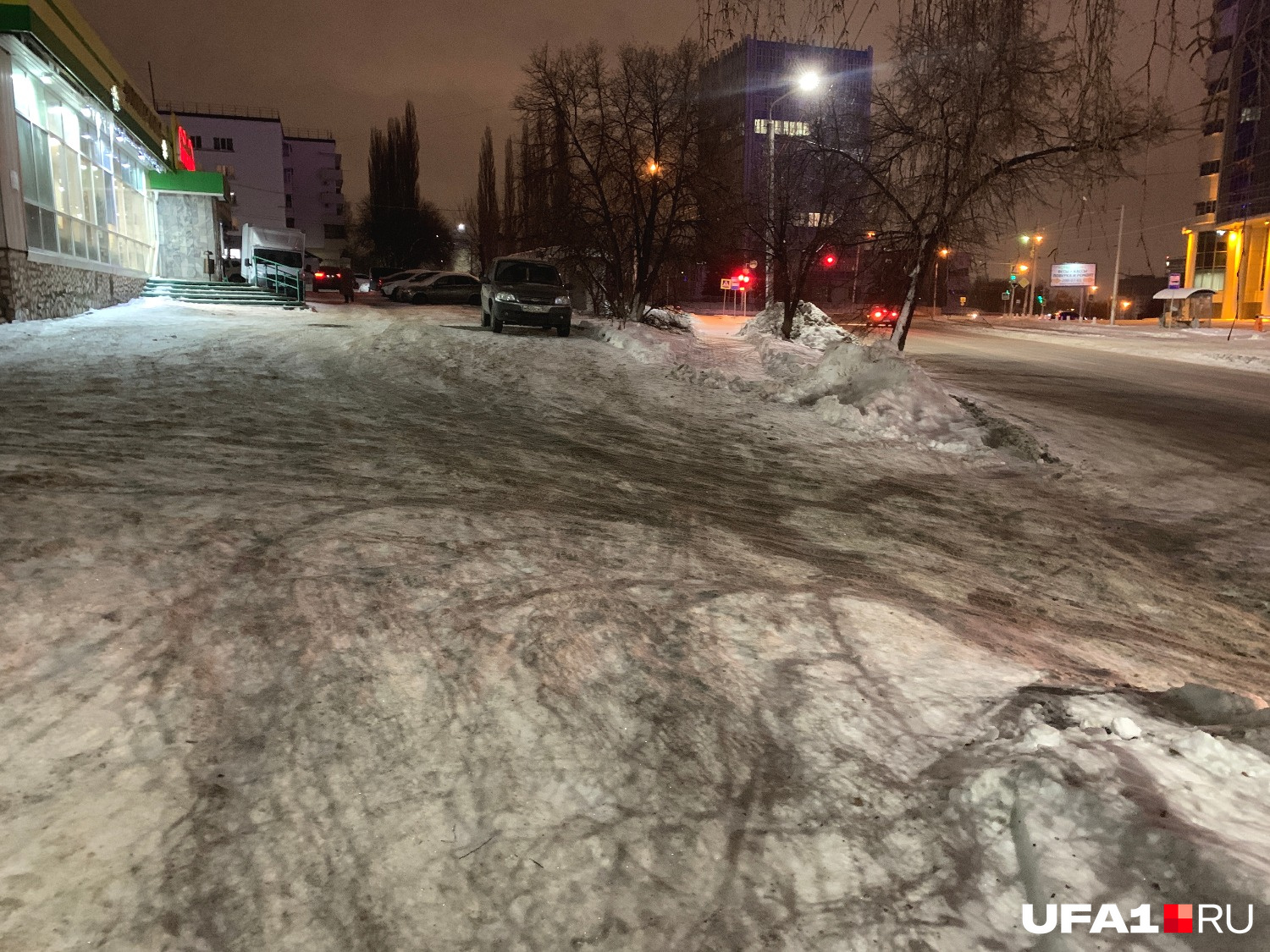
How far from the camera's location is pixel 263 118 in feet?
276

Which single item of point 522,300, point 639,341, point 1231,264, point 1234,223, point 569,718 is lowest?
point 569,718

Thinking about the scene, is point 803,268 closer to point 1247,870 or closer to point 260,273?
point 260,273

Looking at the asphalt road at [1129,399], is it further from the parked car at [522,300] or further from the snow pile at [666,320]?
the parked car at [522,300]

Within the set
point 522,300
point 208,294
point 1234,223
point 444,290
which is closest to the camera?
point 522,300

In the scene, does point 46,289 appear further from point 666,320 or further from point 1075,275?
point 1075,275

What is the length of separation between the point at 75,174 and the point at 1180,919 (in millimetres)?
25840

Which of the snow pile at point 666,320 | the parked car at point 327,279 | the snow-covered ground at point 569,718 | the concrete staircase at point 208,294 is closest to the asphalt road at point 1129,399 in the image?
the snow-covered ground at point 569,718

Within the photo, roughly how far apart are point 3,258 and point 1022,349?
30354 millimetres

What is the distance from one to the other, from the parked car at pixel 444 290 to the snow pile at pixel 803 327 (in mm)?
14480

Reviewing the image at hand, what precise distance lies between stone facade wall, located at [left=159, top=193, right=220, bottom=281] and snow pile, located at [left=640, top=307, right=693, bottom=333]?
61.0 feet

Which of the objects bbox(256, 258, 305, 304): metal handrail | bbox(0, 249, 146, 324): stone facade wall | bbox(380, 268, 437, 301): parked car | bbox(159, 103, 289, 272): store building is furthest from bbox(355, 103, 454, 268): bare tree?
bbox(0, 249, 146, 324): stone facade wall

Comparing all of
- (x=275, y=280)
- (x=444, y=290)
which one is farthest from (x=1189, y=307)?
(x=275, y=280)

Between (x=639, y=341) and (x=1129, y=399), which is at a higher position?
(x=639, y=341)

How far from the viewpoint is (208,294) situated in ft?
89.3
